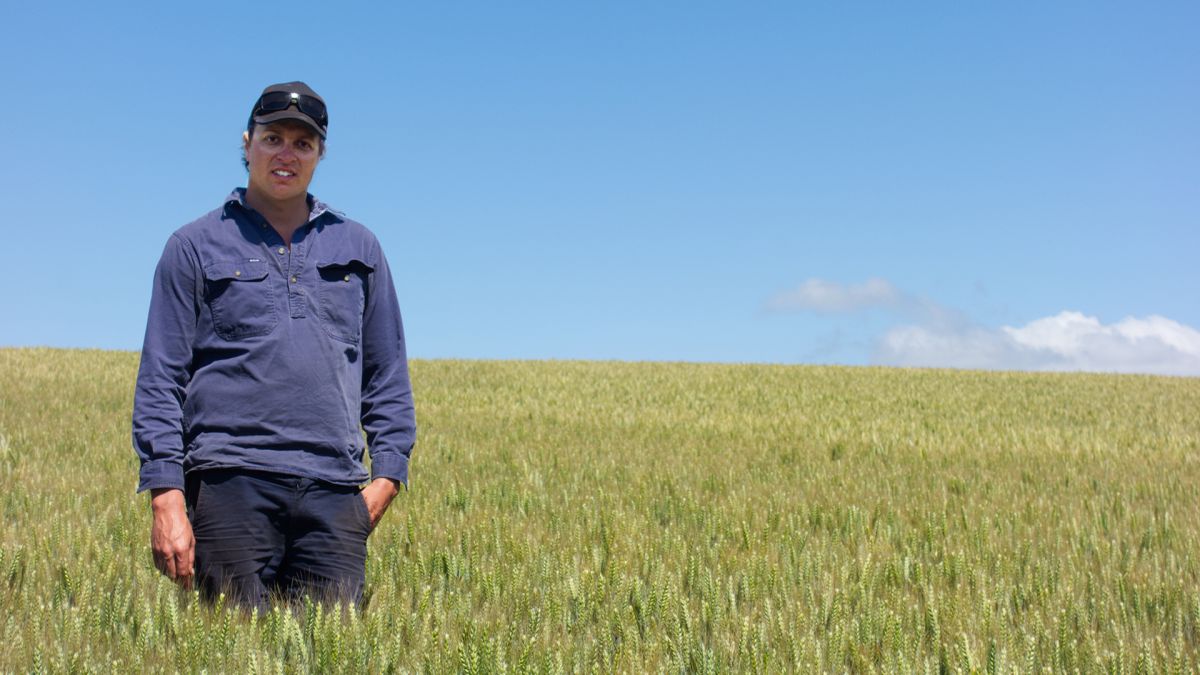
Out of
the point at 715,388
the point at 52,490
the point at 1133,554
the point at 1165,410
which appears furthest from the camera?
the point at 715,388

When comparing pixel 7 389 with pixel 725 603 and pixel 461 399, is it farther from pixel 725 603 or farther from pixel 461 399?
pixel 725 603

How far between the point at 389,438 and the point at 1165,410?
21.2 m

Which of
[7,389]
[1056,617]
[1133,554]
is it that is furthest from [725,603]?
[7,389]

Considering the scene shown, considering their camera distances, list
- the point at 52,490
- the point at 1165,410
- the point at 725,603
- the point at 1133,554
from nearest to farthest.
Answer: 1. the point at 725,603
2. the point at 1133,554
3. the point at 52,490
4. the point at 1165,410

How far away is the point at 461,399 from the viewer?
62.1 ft

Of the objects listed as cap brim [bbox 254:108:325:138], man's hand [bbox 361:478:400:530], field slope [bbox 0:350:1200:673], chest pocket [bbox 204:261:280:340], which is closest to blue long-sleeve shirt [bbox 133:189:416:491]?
chest pocket [bbox 204:261:280:340]

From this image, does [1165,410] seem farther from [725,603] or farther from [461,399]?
[725,603]

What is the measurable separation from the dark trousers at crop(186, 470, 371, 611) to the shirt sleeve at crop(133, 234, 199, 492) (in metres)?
0.17

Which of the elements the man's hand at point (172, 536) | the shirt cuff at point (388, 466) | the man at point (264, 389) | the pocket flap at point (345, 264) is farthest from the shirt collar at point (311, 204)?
the man's hand at point (172, 536)

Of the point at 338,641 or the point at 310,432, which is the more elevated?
the point at 310,432

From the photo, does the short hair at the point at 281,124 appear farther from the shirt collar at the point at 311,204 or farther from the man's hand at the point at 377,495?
the man's hand at the point at 377,495

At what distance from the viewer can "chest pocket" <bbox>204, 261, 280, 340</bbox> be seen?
143 inches

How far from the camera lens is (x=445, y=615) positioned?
415cm

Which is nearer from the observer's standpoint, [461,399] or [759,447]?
[759,447]
